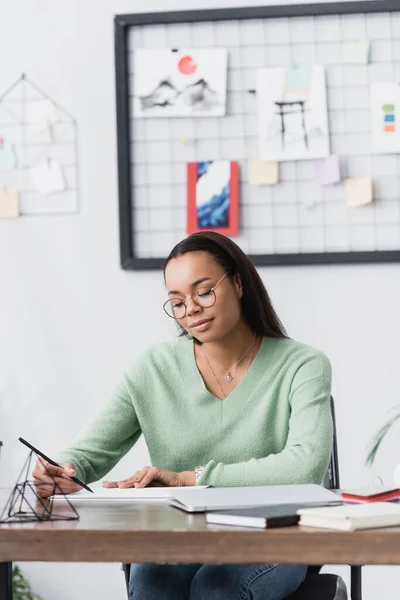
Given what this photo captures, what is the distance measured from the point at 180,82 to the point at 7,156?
22.5 inches

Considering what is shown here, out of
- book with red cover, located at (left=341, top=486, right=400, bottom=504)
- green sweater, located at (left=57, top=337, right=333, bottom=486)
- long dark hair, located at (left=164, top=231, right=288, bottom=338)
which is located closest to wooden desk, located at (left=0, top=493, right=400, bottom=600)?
book with red cover, located at (left=341, top=486, right=400, bottom=504)

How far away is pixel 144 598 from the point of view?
Answer: 5.05 feet

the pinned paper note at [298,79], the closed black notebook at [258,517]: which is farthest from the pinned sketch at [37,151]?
the closed black notebook at [258,517]

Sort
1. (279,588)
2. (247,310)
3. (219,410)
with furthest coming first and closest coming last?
(247,310) < (219,410) < (279,588)

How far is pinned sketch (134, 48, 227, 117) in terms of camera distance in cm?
266

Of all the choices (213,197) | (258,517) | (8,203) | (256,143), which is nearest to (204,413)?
(258,517)

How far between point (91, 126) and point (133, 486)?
56.2 inches

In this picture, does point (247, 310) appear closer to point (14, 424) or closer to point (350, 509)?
point (350, 509)

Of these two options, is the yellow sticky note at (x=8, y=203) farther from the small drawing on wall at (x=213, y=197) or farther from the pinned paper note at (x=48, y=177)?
the small drawing on wall at (x=213, y=197)

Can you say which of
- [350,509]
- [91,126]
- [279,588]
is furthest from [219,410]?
[91,126]

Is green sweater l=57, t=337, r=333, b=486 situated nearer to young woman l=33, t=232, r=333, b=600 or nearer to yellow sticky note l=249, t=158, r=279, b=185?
young woman l=33, t=232, r=333, b=600

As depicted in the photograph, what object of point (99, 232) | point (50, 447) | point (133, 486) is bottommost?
point (50, 447)

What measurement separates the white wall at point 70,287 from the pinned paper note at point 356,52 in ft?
1.26

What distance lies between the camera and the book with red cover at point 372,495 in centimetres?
132
